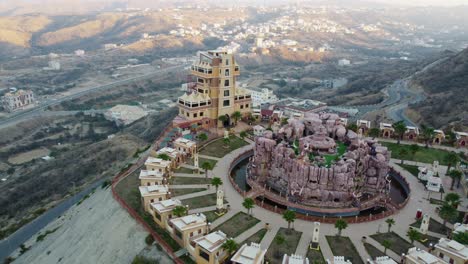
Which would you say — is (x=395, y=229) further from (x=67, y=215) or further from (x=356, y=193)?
(x=67, y=215)

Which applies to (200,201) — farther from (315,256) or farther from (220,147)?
(220,147)

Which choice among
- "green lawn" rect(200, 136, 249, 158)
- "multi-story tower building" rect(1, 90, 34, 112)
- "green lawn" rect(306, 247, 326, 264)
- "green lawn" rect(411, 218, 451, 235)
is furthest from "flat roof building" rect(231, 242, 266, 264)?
"multi-story tower building" rect(1, 90, 34, 112)

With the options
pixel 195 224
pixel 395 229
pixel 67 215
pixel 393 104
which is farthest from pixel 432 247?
pixel 393 104

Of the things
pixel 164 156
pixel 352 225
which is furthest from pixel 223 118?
pixel 352 225

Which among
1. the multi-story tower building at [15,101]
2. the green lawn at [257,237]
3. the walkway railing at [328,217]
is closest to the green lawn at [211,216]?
the green lawn at [257,237]

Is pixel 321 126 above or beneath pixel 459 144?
above

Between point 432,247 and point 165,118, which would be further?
point 165,118
